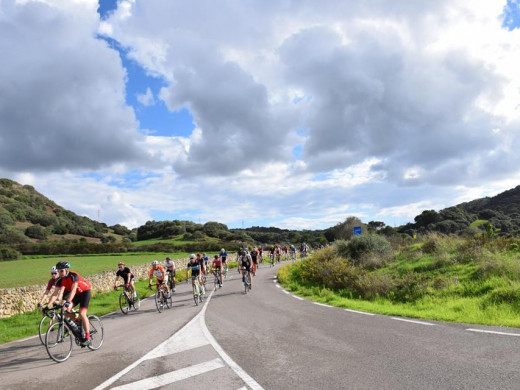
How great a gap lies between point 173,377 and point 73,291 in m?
3.39

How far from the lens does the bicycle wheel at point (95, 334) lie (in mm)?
7895

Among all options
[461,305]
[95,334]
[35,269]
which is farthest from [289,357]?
[35,269]

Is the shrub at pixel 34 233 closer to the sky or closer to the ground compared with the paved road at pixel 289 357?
closer to the sky

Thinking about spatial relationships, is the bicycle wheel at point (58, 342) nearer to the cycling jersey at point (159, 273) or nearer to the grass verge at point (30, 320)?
the grass verge at point (30, 320)

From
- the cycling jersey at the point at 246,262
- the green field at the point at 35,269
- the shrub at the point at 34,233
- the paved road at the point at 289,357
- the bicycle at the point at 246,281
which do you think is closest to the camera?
the paved road at the point at 289,357

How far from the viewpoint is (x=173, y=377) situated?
5.54m

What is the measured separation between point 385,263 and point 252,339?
14733 millimetres

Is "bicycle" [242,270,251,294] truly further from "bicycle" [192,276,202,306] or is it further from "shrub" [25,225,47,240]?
"shrub" [25,225,47,240]

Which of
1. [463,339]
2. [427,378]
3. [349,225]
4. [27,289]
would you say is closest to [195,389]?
[427,378]

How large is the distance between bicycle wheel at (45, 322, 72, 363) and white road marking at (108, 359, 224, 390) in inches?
104

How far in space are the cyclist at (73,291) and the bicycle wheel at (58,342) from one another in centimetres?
30

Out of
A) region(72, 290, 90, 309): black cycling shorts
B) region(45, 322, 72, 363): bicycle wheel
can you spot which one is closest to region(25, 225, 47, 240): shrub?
region(72, 290, 90, 309): black cycling shorts

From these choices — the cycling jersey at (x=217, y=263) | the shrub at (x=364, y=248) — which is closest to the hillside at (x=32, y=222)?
the cycling jersey at (x=217, y=263)

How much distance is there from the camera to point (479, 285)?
12047mm
